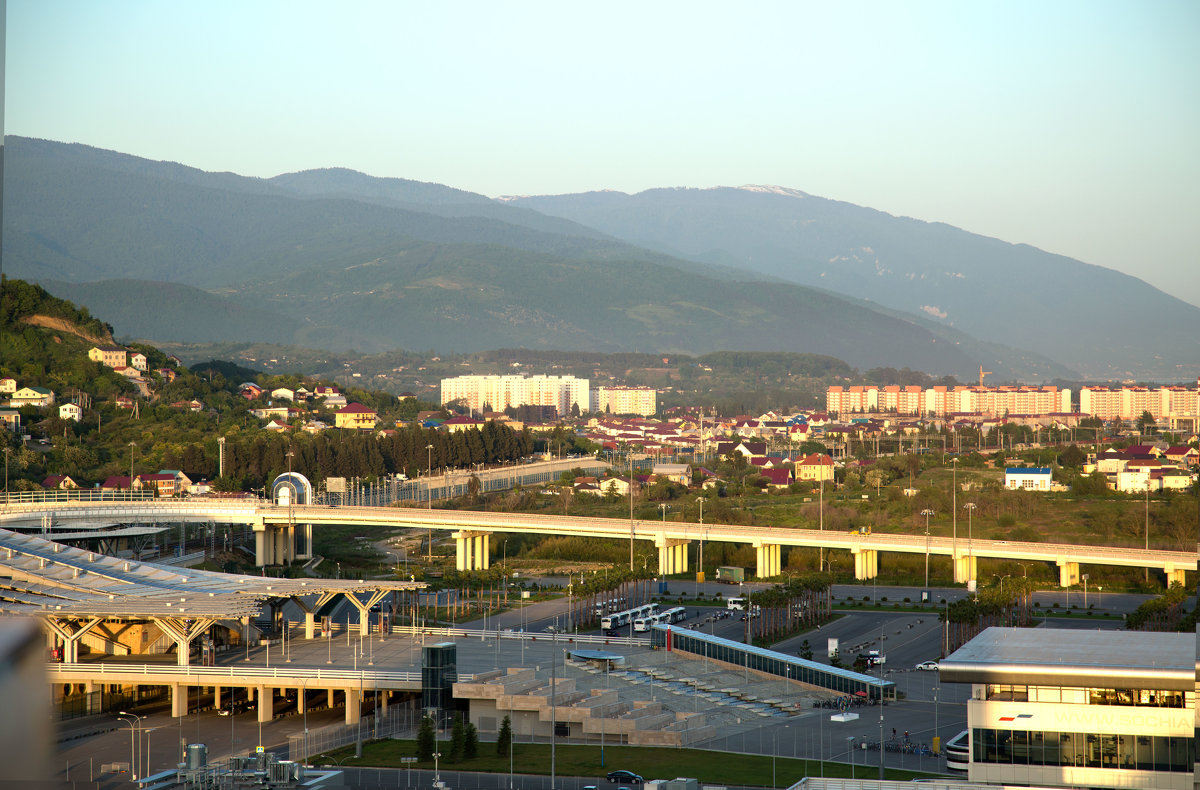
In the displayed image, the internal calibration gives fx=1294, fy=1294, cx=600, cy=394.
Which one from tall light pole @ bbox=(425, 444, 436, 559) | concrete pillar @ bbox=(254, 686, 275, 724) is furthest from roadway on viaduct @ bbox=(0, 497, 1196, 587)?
concrete pillar @ bbox=(254, 686, 275, 724)

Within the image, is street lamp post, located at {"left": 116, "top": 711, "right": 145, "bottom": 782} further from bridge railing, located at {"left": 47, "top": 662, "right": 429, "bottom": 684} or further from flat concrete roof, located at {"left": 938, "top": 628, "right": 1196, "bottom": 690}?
flat concrete roof, located at {"left": 938, "top": 628, "right": 1196, "bottom": 690}

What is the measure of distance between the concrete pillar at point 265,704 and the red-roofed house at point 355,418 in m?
89.6

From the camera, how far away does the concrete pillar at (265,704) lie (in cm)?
3297

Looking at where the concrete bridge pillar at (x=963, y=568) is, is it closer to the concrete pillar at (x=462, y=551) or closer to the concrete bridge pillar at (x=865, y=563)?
the concrete bridge pillar at (x=865, y=563)

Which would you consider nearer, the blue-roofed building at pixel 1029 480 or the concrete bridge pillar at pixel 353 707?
the concrete bridge pillar at pixel 353 707

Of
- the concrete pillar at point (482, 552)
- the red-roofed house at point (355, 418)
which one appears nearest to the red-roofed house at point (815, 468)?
the concrete pillar at point (482, 552)

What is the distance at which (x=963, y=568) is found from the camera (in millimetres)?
57656

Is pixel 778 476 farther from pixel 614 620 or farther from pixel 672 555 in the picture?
pixel 614 620

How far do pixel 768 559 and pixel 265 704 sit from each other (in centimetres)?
3258

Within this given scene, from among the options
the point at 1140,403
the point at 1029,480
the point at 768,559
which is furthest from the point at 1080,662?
the point at 1140,403

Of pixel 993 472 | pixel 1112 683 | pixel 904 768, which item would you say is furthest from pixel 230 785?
pixel 993 472

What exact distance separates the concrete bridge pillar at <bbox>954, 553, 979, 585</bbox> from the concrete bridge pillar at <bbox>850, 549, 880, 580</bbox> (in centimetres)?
373

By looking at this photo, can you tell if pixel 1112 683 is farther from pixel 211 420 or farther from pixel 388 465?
pixel 211 420

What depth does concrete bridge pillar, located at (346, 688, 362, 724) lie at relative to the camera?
32812 mm
